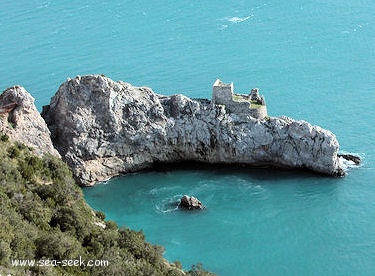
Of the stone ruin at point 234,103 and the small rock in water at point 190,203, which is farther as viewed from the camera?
the stone ruin at point 234,103

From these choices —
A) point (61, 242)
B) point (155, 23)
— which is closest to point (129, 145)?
point (61, 242)

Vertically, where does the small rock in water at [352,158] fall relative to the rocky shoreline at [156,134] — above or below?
below

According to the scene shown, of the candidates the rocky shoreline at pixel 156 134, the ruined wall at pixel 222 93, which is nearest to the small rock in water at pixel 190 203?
the rocky shoreline at pixel 156 134

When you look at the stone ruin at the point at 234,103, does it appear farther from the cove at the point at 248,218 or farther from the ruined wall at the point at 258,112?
the cove at the point at 248,218

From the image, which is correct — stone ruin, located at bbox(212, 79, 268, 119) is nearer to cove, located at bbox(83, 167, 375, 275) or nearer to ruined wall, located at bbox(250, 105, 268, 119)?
ruined wall, located at bbox(250, 105, 268, 119)

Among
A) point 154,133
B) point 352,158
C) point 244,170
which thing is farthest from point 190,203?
point 352,158

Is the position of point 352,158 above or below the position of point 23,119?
below

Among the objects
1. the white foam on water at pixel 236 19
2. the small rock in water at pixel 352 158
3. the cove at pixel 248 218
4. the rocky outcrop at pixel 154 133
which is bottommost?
the cove at pixel 248 218

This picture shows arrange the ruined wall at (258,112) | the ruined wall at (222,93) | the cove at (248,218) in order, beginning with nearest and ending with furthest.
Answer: the cove at (248,218)
the ruined wall at (222,93)
the ruined wall at (258,112)

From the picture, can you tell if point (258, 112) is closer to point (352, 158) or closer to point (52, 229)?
point (352, 158)
